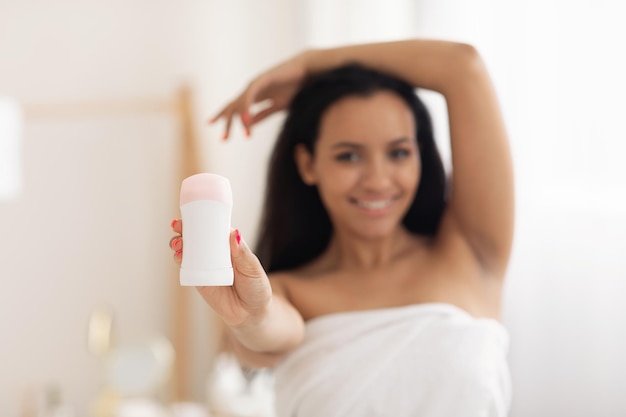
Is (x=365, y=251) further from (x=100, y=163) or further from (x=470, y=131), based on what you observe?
(x=100, y=163)

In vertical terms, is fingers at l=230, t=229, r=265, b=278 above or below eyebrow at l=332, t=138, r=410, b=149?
below

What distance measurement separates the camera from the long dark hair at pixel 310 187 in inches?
42.3

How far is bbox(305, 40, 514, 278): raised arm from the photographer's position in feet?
3.44

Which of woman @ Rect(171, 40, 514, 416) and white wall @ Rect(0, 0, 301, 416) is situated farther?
white wall @ Rect(0, 0, 301, 416)

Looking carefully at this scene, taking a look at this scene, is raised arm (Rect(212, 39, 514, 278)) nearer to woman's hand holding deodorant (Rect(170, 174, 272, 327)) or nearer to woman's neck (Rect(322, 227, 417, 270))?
woman's neck (Rect(322, 227, 417, 270))

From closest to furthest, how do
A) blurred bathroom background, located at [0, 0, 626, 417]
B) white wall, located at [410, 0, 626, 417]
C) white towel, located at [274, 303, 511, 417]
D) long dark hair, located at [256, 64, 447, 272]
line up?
white towel, located at [274, 303, 511, 417]
long dark hair, located at [256, 64, 447, 272]
white wall, located at [410, 0, 626, 417]
blurred bathroom background, located at [0, 0, 626, 417]

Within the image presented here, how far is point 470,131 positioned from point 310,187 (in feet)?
0.82

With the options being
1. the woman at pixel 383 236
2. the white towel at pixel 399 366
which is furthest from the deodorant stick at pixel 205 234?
the white towel at pixel 399 366

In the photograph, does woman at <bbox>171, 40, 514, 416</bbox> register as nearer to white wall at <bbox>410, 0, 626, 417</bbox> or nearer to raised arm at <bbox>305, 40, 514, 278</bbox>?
raised arm at <bbox>305, 40, 514, 278</bbox>

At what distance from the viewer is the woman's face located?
102 centimetres


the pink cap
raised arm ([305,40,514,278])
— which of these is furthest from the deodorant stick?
raised arm ([305,40,514,278])

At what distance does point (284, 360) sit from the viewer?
1.02 metres

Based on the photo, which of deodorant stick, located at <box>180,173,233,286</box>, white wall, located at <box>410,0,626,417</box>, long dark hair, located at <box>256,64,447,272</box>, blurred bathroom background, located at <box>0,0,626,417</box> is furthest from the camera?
blurred bathroom background, located at <box>0,0,626,417</box>

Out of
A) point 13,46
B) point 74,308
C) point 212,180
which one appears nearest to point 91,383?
point 74,308
